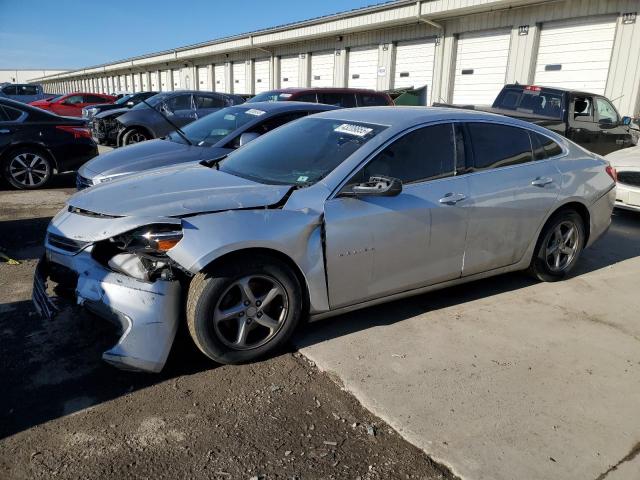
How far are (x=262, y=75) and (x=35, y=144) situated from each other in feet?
68.0

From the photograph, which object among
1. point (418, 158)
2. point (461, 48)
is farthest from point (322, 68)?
point (418, 158)

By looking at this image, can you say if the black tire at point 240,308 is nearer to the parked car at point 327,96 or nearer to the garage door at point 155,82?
the parked car at point 327,96

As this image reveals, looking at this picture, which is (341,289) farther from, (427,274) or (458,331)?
(458,331)

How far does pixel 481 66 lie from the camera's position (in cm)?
1605

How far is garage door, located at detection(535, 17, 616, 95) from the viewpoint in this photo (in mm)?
13117

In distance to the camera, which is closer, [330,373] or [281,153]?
[330,373]

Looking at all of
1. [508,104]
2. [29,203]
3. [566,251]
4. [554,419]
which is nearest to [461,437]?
[554,419]

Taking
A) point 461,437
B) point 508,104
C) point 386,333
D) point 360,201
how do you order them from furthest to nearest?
point 508,104 → point 386,333 → point 360,201 → point 461,437

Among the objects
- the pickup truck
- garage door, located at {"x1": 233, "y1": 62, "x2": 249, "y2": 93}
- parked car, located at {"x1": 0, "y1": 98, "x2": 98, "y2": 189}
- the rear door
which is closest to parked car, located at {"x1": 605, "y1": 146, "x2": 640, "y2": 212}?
the pickup truck

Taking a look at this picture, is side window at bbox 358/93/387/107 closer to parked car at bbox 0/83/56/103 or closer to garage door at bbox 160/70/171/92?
parked car at bbox 0/83/56/103

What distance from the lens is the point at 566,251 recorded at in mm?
4777

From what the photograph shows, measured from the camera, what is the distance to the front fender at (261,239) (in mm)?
2859

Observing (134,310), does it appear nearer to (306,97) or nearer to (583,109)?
(306,97)

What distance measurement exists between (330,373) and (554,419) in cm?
126
